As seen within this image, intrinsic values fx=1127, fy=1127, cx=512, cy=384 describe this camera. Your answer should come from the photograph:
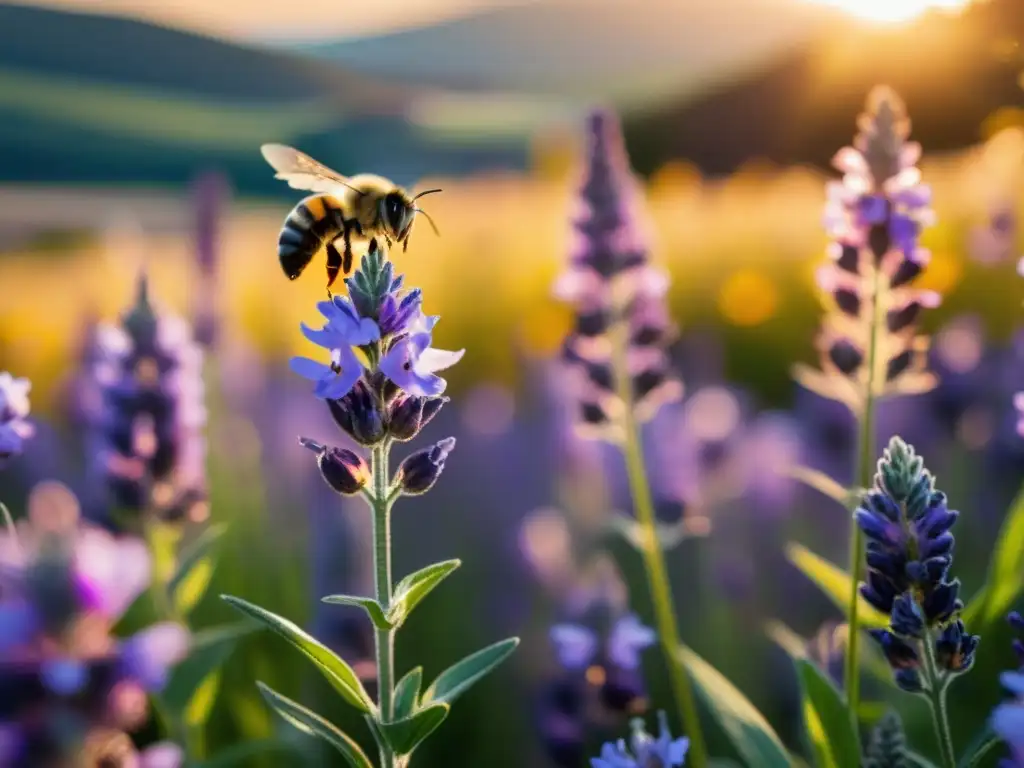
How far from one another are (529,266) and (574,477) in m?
6.43

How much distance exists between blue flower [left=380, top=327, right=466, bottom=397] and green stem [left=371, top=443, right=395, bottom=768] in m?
0.13

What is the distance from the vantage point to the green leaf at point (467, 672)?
1.66m

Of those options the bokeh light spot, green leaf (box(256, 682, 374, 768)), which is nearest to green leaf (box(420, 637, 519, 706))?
green leaf (box(256, 682, 374, 768))

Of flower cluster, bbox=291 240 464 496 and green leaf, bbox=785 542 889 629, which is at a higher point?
flower cluster, bbox=291 240 464 496

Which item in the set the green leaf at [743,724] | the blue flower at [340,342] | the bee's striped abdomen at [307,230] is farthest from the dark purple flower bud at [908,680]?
the bee's striped abdomen at [307,230]

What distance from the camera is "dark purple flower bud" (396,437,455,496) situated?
1690mm

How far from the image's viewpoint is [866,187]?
242cm

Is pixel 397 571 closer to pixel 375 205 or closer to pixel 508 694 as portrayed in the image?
pixel 508 694

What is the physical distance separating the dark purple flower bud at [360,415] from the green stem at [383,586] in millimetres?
48

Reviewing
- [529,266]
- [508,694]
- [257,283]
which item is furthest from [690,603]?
[257,283]

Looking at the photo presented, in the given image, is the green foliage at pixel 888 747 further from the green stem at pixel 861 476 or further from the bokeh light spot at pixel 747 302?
the bokeh light spot at pixel 747 302

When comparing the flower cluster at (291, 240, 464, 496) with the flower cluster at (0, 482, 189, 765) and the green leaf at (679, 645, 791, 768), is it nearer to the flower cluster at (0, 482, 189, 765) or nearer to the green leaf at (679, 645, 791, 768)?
the flower cluster at (0, 482, 189, 765)

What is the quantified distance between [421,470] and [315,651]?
31 centimetres

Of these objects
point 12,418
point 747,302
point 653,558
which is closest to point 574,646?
point 653,558
